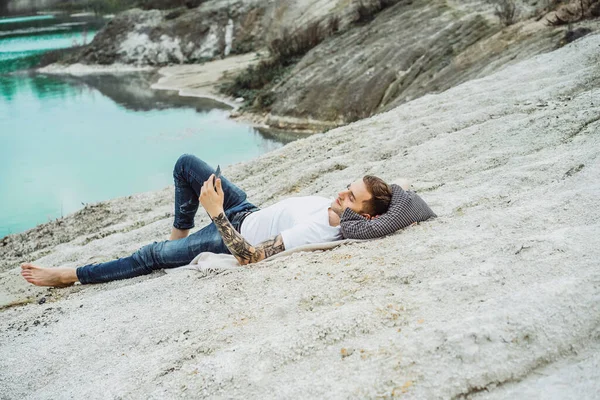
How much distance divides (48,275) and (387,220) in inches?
95.4

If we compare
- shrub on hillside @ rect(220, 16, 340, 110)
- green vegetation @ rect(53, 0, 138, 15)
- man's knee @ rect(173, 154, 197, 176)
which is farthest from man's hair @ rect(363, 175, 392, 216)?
green vegetation @ rect(53, 0, 138, 15)

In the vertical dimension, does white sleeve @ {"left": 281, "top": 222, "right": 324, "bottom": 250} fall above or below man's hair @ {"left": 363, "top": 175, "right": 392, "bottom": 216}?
below

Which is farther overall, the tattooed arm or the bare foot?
the bare foot

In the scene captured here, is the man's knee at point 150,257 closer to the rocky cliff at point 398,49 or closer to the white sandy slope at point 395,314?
the white sandy slope at point 395,314

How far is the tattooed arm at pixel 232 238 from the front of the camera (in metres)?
3.48

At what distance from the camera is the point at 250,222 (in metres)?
3.84

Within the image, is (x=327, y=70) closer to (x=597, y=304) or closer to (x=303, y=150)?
(x=303, y=150)

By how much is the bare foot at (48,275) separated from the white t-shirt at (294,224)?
140 centimetres

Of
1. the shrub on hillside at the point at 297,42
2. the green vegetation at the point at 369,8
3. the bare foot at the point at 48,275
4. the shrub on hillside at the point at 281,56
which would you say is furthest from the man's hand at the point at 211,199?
the shrub on hillside at the point at 297,42

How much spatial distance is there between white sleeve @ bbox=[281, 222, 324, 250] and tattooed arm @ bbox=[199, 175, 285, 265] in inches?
1.4

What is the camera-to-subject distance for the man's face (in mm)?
3531

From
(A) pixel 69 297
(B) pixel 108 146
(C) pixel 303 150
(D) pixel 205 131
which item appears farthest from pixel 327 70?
(A) pixel 69 297

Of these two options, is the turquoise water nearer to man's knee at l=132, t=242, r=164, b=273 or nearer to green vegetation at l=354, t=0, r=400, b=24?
man's knee at l=132, t=242, r=164, b=273

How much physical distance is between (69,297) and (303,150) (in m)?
3.87
